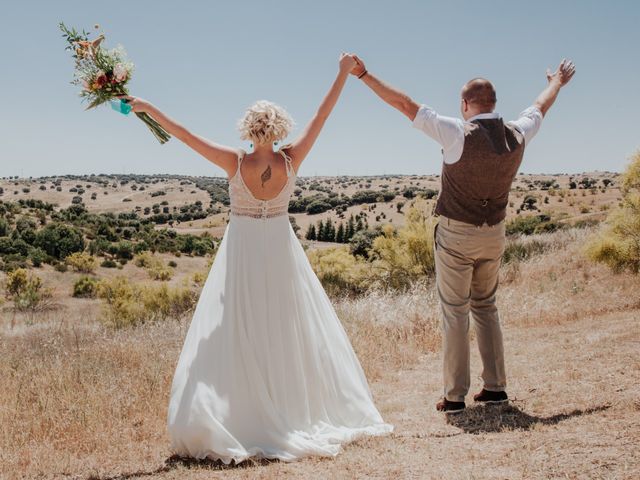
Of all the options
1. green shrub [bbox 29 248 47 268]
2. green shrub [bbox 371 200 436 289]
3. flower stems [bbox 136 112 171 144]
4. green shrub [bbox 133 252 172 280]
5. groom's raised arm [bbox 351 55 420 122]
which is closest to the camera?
groom's raised arm [bbox 351 55 420 122]

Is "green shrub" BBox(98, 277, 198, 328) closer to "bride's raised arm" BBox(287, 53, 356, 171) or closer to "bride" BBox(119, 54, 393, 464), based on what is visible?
"bride" BBox(119, 54, 393, 464)

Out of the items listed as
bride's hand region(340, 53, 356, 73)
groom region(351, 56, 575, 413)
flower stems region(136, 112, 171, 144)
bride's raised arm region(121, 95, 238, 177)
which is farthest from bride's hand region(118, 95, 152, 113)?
groom region(351, 56, 575, 413)

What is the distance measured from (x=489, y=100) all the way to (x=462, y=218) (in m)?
0.84

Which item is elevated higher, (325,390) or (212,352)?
(212,352)

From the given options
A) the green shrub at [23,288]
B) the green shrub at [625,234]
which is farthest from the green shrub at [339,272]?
the green shrub at [23,288]

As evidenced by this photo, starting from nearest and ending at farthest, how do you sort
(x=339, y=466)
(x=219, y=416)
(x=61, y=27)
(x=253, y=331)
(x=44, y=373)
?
(x=339, y=466)
(x=219, y=416)
(x=253, y=331)
(x=61, y=27)
(x=44, y=373)

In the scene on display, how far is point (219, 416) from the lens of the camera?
351 cm

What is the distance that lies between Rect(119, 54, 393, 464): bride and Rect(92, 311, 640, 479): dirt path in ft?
0.74

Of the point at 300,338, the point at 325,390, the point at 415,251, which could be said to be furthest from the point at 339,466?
the point at 415,251

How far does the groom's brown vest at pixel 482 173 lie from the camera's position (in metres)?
3.73

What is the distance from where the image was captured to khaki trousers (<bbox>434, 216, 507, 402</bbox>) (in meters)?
3.96

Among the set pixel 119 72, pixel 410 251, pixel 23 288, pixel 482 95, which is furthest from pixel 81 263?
pixel 482 95

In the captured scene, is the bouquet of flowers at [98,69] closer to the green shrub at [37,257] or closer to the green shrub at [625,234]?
the green shrub at [625,234]

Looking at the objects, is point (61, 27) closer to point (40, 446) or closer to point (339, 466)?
point (40, 446)
